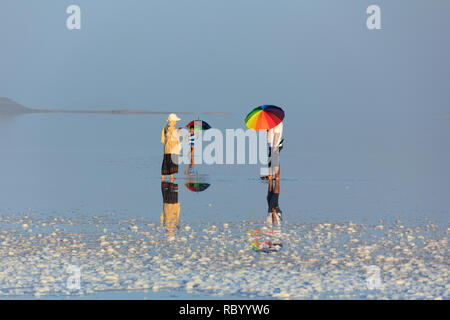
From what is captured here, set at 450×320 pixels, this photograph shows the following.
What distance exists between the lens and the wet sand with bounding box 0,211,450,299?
9836 mm

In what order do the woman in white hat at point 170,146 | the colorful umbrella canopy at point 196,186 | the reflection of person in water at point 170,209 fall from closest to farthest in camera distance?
the reflection of person in water at point 170,209, the colorful umbrella canopy at point 196,186, the woman in white hat at point 170,146

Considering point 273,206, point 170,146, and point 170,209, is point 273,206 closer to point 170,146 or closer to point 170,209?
point 170,209

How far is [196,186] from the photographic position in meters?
22.7

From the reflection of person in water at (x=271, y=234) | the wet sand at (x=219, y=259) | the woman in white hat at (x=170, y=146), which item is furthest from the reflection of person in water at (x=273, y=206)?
the woman in white hat at (x=170, y=146)

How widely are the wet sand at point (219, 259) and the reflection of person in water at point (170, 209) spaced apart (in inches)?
9.1

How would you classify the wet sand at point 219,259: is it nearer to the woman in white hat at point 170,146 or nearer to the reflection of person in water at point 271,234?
the reflection of person in water at point 271,234

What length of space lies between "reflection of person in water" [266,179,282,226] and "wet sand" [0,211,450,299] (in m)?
0.55

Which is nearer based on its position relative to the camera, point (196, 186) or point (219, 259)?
point (219, 259)

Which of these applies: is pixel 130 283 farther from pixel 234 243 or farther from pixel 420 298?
pixel 420 298

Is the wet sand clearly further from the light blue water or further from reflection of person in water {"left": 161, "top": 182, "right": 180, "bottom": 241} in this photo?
the light blue water

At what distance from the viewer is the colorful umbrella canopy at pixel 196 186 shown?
21.9m

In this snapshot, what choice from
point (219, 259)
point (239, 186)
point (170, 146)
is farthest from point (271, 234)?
point (170, 146)

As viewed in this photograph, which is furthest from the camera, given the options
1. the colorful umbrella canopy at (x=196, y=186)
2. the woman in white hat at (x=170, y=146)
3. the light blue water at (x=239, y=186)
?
the woman in white hat at (x=170, y=146)

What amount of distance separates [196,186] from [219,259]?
36.1 ft
